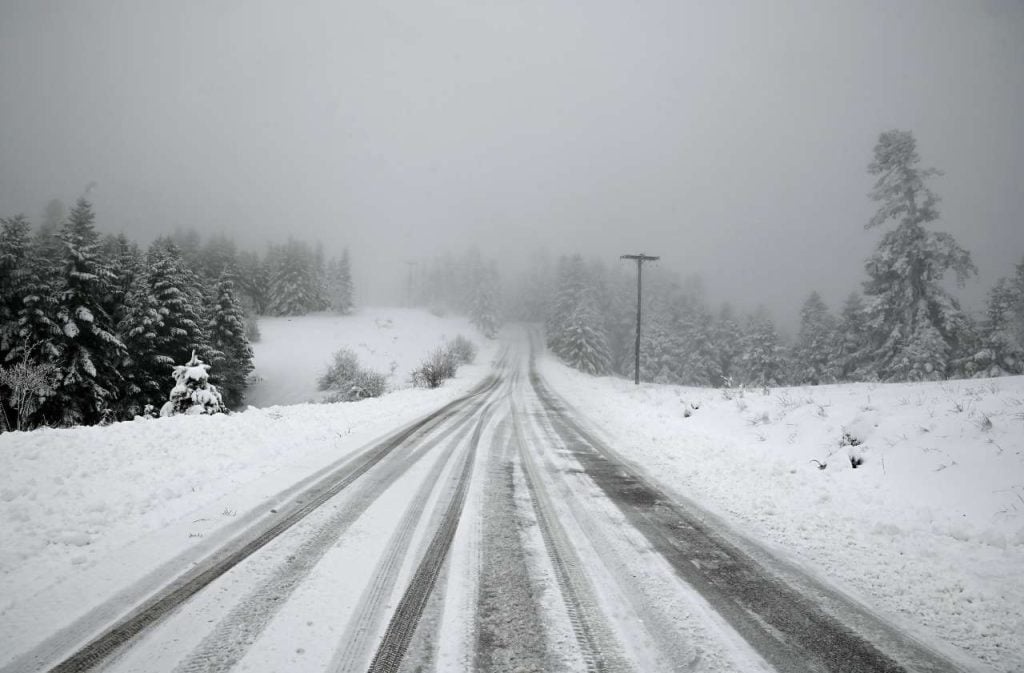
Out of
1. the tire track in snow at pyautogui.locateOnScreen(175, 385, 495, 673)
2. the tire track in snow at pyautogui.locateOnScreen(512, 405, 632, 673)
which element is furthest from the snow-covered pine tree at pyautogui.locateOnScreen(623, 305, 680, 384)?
the tire track in snow at pyautogui.locateOnScreen(175, 385, 495, 673)

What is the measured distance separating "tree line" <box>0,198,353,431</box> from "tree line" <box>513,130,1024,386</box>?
25.7m

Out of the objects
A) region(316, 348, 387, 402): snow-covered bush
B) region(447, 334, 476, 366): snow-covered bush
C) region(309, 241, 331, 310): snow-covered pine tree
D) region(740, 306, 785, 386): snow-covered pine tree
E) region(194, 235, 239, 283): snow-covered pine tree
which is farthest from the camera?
region(309, 241, 331, 310): snow-covered pine tree

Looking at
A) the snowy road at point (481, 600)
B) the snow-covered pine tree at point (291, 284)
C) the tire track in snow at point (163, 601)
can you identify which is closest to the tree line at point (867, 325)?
the snowy road at point (481, 600)

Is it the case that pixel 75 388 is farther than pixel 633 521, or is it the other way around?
pixel 75 388

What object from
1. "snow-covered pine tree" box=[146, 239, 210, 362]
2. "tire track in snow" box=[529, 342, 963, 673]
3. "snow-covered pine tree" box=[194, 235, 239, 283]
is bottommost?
"tire track in snow" box=[529, 342, 963, 673]

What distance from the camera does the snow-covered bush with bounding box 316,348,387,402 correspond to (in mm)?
27719

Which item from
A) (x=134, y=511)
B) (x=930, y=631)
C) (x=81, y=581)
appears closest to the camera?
(x=930, y=631)

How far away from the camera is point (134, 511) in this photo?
4.88 metres

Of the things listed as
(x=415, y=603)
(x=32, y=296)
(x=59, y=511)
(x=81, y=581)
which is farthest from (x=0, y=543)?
(x=32, y=296)

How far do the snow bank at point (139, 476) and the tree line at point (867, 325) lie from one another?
13.1 meters

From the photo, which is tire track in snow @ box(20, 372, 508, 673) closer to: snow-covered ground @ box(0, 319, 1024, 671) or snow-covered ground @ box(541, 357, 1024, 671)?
snow-covered ground @ box(0, 319, 1024, 671)

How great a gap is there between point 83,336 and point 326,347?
1053 inches

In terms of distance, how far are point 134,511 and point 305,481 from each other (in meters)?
1.85

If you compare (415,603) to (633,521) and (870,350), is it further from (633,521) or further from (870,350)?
(870,350)
